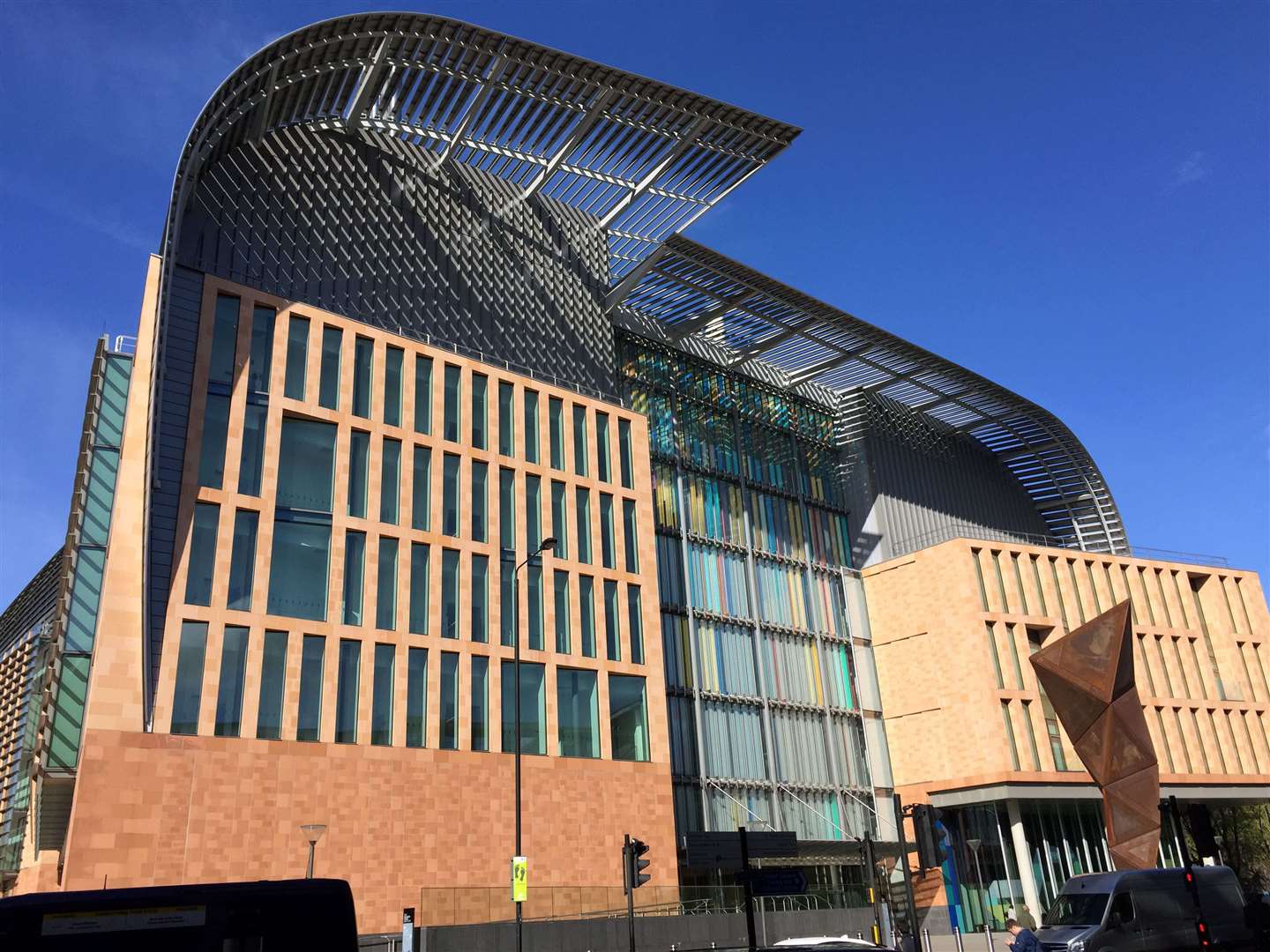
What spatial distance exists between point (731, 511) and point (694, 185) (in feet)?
50.9

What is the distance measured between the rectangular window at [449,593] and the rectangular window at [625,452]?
9.55 m

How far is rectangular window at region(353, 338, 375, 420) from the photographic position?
35.7 m

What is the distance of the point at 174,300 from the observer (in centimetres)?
3253

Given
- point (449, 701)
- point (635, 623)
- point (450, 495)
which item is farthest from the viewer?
point (635, 623)

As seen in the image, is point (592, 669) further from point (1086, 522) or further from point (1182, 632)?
point (1086, 522)

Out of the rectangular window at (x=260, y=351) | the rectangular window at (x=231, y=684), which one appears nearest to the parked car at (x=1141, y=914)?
the rectangular window at (x=231, y=684)

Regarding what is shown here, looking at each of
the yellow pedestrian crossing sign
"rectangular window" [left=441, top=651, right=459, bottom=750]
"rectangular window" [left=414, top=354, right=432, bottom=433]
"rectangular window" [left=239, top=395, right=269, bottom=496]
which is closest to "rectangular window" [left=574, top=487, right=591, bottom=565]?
"rectangular window" [left=414, top=354, right=432, bottom=433]

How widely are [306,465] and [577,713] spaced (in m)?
12.3

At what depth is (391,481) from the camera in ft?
116

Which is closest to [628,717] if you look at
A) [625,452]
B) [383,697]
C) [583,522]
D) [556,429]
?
[583,522]

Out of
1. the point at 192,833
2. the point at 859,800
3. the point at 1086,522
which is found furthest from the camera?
the point at 1086,522

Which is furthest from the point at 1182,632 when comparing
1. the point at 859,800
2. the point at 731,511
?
the point at 731,511

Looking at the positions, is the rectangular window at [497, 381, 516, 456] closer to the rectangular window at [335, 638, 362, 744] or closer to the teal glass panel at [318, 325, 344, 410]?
the teal glass panel at [318, 325, 344, 410]

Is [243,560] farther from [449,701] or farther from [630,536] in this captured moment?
[630,536]
